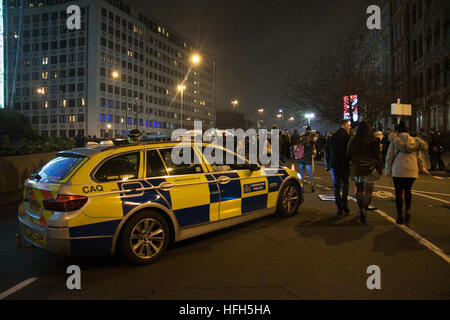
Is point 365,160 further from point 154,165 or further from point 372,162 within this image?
point 154,165

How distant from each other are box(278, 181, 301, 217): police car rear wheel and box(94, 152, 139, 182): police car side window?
2.97m

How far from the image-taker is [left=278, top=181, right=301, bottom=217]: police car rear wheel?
637 cm

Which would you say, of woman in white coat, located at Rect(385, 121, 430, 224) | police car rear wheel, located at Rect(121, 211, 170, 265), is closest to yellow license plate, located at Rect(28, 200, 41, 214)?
police car rear wheel, located at Rect(121, 211, 170, 265)

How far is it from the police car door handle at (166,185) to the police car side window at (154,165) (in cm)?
15

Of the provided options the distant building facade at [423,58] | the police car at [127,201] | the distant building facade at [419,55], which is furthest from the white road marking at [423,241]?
the distant building facade at [419,55]

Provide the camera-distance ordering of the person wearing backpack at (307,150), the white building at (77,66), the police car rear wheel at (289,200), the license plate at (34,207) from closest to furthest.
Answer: the license plate at (34,207) < the police car rear wheel at (289,200) < the person wearing backpack at (307,150) < the white building at (77,66)

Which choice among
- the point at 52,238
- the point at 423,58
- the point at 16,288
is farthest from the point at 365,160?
the point at 423,58

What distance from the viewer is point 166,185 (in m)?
4.47

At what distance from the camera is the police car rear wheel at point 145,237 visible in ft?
13.5

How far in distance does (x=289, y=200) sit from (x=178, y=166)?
266 centimetres

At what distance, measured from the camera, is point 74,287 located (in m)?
3.65

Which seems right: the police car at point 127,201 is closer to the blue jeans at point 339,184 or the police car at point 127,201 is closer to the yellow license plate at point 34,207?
the yellow license plate at point 34,207

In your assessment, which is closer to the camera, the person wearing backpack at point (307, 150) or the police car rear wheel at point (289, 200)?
the police car rear wheel at point (289, 200)

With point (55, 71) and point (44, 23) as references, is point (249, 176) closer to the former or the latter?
point (55, 71)
